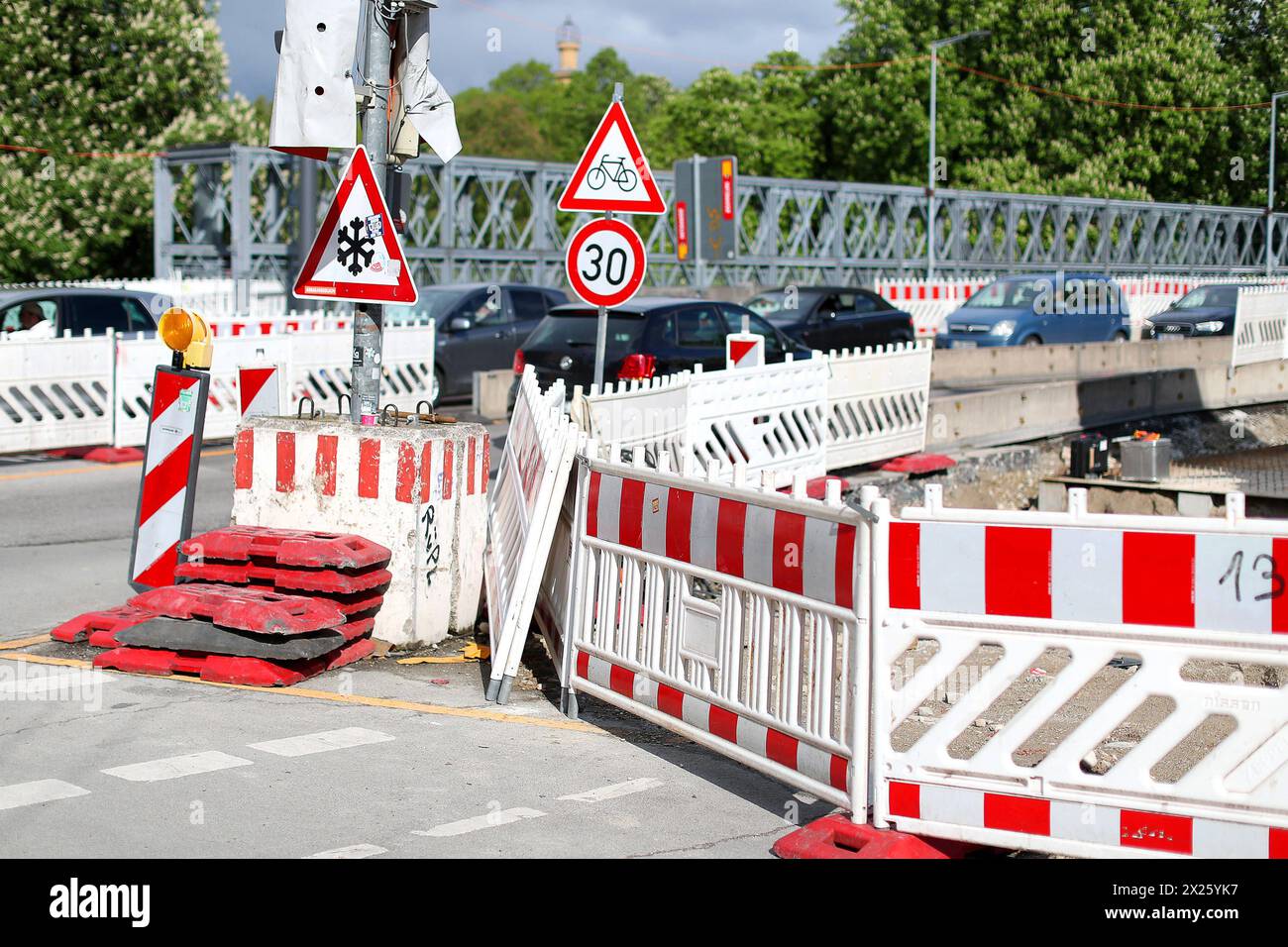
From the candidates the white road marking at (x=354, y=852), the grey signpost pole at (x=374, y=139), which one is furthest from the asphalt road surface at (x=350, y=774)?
the grey signpost pole at (x=374, y=139)

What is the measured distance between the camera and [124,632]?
768 cm

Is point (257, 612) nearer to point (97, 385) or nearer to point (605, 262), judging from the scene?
point (605, 262)

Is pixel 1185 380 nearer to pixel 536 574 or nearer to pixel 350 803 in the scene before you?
pixel 536 574

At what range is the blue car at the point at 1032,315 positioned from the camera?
97.6ft

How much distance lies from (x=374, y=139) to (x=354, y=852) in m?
4.64

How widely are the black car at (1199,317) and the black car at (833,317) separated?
988 cm

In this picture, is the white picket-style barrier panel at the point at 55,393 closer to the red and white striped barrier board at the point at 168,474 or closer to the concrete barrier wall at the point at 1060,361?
the red and white striped barrier board at the point at 168,474

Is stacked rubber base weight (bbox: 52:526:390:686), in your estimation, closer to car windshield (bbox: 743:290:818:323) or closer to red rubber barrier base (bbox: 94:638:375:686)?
red rubber barrier base (bbox: 94:638:375:686)

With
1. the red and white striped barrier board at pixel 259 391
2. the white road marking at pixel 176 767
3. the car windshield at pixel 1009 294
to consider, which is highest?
the car windshield at pixel 1009 294

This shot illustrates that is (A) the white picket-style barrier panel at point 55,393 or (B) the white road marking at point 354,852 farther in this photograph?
(A) the white picket-style barrier panel at point 55,393

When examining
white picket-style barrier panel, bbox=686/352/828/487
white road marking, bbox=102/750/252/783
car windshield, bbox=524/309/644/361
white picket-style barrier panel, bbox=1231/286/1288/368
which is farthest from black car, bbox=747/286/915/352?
white road marking, bbox=102/750/252/783

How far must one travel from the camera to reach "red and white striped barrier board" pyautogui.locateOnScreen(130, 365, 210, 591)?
870 cm

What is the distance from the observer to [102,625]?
26.6 ft

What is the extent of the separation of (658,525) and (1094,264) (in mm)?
53761
